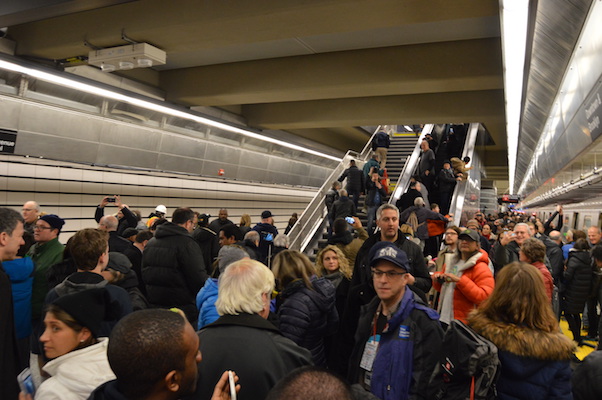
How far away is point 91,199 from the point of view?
9.74 metres

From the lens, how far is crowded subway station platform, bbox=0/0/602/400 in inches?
75.4

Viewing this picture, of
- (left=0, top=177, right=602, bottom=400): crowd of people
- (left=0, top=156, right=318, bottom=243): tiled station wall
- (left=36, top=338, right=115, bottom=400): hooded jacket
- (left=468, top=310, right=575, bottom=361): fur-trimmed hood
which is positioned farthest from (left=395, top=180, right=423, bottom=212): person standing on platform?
(left=36, top=338, right=115, bottom=400): hooded jacket

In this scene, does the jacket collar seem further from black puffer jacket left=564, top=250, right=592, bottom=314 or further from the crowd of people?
black puffer jacket left=564, top=250, right=592, bottom=314

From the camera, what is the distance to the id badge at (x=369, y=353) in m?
2.36

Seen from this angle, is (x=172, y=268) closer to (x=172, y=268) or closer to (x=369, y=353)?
(x=172, y=268)

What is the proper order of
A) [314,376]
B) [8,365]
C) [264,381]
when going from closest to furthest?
[314,376], [264,381], [8,365]

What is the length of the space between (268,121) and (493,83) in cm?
695

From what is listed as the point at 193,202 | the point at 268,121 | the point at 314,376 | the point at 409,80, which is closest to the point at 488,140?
the point at 268,121

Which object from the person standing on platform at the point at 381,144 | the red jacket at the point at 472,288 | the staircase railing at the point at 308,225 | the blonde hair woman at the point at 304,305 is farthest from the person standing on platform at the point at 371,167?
the blonde hair woman at the point at 304,305

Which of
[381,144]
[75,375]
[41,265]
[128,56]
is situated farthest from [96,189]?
[75,375]

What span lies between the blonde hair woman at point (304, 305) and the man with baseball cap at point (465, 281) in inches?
41.2

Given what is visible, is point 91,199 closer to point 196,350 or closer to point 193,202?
point 193,202

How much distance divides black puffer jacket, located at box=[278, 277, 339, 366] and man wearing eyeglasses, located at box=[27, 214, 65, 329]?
2020 mm

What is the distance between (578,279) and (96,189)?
9.47 metres
